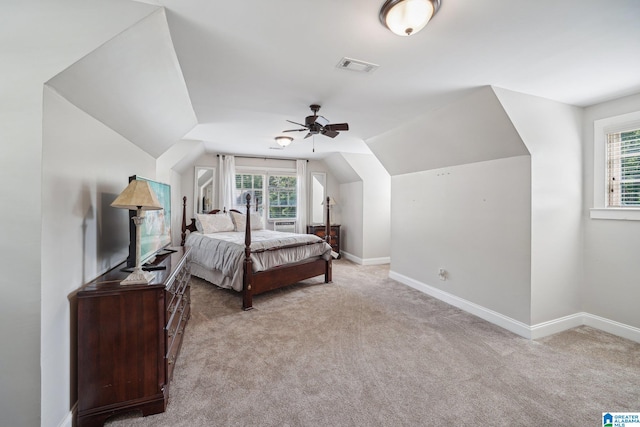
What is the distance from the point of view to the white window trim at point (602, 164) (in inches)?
105

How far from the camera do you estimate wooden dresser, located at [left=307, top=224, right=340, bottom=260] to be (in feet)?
20.5

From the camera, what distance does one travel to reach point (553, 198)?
109 inches

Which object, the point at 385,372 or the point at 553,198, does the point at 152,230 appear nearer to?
the point at 385,372

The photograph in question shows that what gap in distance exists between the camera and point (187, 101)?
9.27 ft

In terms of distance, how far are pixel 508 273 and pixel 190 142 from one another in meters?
5.05

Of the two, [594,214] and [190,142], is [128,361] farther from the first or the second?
[594,214]

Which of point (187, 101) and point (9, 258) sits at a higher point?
point (187, 101)

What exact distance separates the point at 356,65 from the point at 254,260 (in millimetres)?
2505

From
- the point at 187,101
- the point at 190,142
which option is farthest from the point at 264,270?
the point at 190,142

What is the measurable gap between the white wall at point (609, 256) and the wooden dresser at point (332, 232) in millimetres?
4238

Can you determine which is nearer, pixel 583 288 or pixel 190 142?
pixel 583 288

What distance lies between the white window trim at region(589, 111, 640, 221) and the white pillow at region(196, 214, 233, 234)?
5205 mm

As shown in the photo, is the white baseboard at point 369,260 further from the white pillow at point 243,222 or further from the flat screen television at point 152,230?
the flat screen television at point 152,230
